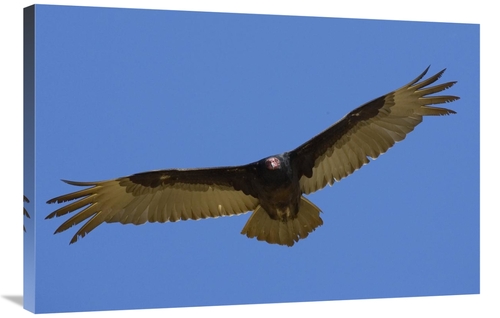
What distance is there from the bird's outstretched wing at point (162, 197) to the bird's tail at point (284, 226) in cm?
12

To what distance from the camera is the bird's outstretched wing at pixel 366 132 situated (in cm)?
836

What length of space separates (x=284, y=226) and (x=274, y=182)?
1.68 feet

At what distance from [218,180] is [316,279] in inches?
49.4

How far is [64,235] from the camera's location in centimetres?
809

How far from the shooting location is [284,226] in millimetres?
8633

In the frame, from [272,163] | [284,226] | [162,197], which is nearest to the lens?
[272,163]

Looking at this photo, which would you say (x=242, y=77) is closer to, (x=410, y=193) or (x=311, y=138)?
(x=311, y=138)

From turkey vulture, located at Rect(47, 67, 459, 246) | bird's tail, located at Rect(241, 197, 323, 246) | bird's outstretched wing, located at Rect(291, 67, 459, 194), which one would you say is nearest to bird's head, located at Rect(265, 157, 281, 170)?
turkey vulture, located at Rect(47, 67, 459, 246)

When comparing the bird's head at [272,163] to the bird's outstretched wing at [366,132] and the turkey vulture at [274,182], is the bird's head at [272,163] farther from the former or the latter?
the bird's outstretched wing at [366,132]

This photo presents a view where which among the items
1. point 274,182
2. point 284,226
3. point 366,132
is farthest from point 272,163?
point 366,132

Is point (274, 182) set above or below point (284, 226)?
above

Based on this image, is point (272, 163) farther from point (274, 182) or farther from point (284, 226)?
point (284, 226)

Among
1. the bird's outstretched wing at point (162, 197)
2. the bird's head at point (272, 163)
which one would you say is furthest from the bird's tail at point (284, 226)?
the bird's head at point (272, 163)

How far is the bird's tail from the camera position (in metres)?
8.59
